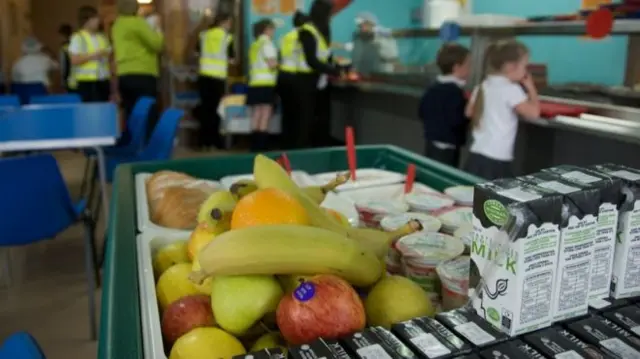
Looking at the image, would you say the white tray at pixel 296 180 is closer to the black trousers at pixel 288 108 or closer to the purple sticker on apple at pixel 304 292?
the purple sticker on apple at pixel 304 292

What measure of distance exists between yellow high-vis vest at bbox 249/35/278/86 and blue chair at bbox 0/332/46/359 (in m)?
5.28

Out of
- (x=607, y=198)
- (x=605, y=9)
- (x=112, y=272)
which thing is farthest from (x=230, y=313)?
(x=605, y=9)

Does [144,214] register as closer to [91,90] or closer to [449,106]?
[449,106]

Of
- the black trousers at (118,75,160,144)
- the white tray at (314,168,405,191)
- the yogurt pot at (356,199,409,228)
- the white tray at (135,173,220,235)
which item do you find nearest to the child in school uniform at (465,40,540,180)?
the white tray at (314,168,405,191)

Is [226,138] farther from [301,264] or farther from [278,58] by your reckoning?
[301,264]

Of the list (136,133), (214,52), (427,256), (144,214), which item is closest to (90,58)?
(214,52)

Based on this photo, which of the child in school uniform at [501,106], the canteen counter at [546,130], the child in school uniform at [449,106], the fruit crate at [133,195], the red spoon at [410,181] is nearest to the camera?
the fruit crate at [133,195]

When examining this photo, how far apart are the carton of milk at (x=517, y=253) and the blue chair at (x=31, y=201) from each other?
2.01m

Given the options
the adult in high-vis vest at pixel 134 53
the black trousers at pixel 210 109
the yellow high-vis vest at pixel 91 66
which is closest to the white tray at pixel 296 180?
the adult in high-vis vest at pixel 134 53

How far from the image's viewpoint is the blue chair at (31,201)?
230cm

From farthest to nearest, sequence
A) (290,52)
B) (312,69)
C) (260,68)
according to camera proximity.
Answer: (260,68) < (290,52) < (312,69)

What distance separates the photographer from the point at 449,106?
3.46 metres

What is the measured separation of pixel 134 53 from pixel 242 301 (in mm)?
5155

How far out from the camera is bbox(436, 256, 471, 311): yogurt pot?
963 mm
